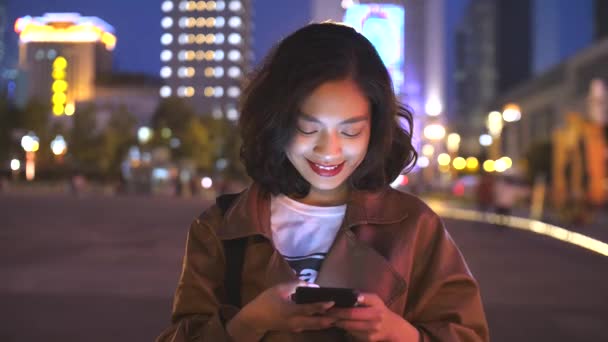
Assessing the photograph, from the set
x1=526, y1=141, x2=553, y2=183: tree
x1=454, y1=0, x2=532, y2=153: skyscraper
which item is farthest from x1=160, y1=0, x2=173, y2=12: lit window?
x1=526, y1=141, x2=553, y2=183: tree

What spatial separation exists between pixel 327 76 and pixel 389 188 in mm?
362

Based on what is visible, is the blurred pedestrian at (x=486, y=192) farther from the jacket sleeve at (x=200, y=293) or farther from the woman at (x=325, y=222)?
the jacket sleeve at (x=200, y=293)

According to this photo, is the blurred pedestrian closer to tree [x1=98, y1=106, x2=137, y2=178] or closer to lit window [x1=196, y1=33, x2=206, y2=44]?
tree [x1=98, y1=106, x2=137, y2=178]

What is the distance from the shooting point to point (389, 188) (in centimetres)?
197

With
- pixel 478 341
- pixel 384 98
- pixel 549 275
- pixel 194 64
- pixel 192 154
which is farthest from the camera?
pixel 194 64

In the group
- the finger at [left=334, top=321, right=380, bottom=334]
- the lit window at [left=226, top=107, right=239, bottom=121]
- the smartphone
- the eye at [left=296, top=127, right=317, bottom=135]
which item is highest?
the lit window at [left=226, top=107, right=239, bottom=121]

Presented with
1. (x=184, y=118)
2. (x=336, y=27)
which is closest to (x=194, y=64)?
(x=184, y=118)

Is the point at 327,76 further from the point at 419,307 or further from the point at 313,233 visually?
the point at 419,307

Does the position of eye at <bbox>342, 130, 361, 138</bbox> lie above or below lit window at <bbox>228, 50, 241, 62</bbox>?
below

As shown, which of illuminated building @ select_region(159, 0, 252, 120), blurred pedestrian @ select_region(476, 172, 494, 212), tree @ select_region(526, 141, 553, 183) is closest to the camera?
blurred pedestrian @ select_region(476, 172, 494, 212)

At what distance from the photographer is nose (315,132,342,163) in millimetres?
1861

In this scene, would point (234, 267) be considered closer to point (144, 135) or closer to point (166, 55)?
point (144, 135)

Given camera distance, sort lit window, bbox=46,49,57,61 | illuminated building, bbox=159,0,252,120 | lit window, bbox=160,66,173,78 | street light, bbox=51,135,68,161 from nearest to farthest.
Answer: street light, bbox=51,135,68,161, lit window, bbox=46,49,57,61, illuminated building, bbox=159,0,252,120, lit window, bbox=160,66,173,78

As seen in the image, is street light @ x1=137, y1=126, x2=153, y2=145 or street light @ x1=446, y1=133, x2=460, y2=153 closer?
street light @ x1=137, y1=126, x2=153, y2=145
